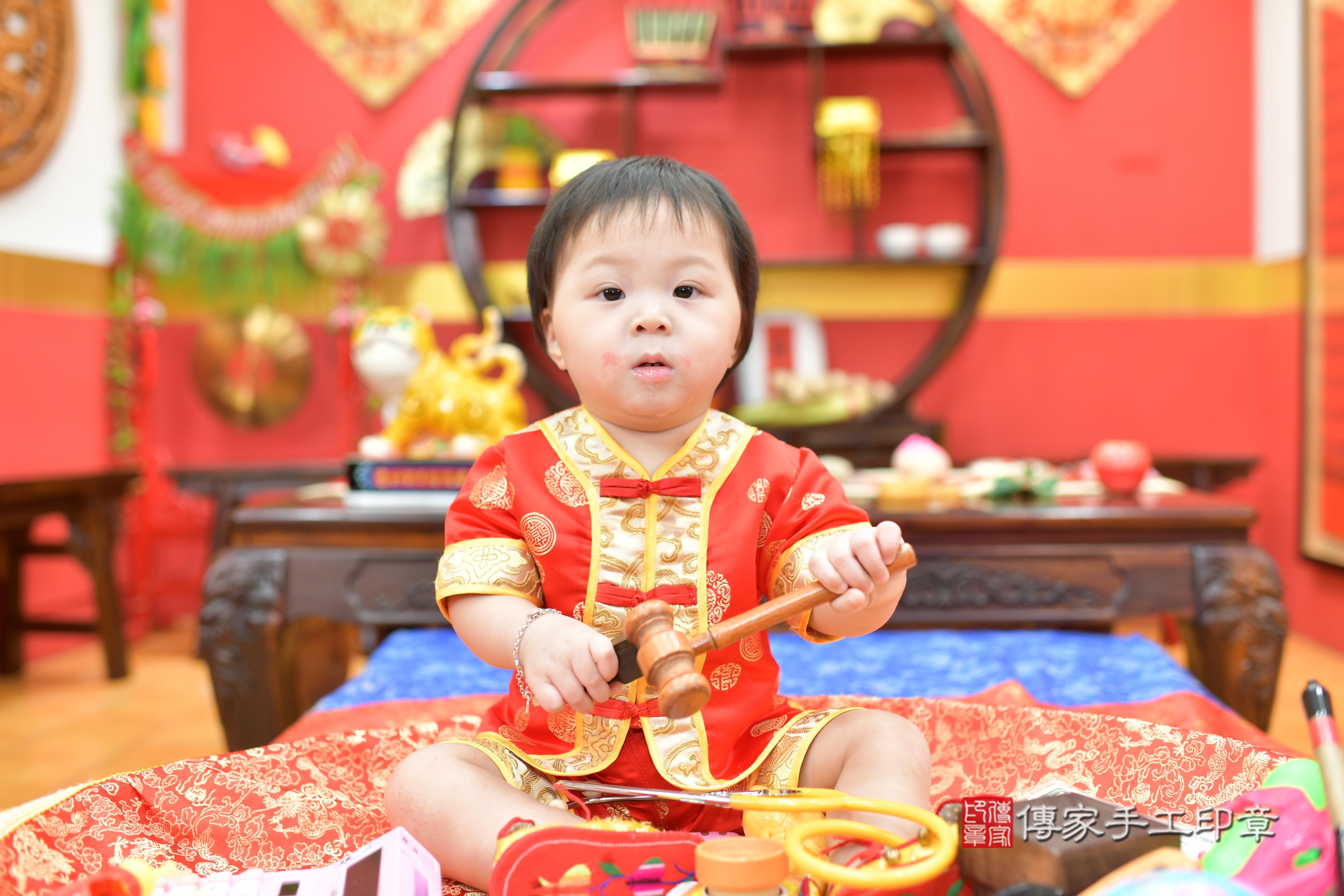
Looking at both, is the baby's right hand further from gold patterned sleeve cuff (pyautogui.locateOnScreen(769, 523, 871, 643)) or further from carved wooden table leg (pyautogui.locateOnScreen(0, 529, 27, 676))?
carved wooden table leg (pyautogui.locateOnScreen(0, 529, 27, 676))

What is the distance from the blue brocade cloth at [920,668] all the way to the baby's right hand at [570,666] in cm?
67

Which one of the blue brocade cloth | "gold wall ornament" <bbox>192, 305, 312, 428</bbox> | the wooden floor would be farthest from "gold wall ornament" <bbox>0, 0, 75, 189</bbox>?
the blue brocade cloth

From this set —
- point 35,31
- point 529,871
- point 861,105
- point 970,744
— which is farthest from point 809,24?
point 529,871

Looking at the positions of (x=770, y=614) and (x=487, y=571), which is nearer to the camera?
(x=770, y=614)

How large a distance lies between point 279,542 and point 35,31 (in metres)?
2.39

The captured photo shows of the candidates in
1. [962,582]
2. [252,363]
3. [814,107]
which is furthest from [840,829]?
[252,363]

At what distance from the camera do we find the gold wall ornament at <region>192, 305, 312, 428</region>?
370 centimetres

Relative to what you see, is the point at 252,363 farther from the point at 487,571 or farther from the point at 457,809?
the point at 457,809

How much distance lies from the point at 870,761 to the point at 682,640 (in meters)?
0.23

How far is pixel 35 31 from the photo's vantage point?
10.3 ft

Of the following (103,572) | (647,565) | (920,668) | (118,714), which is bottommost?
(118,714)

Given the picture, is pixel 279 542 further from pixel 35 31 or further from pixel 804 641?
pixel 35 31

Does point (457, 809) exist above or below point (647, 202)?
below

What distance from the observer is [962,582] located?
1.64m
